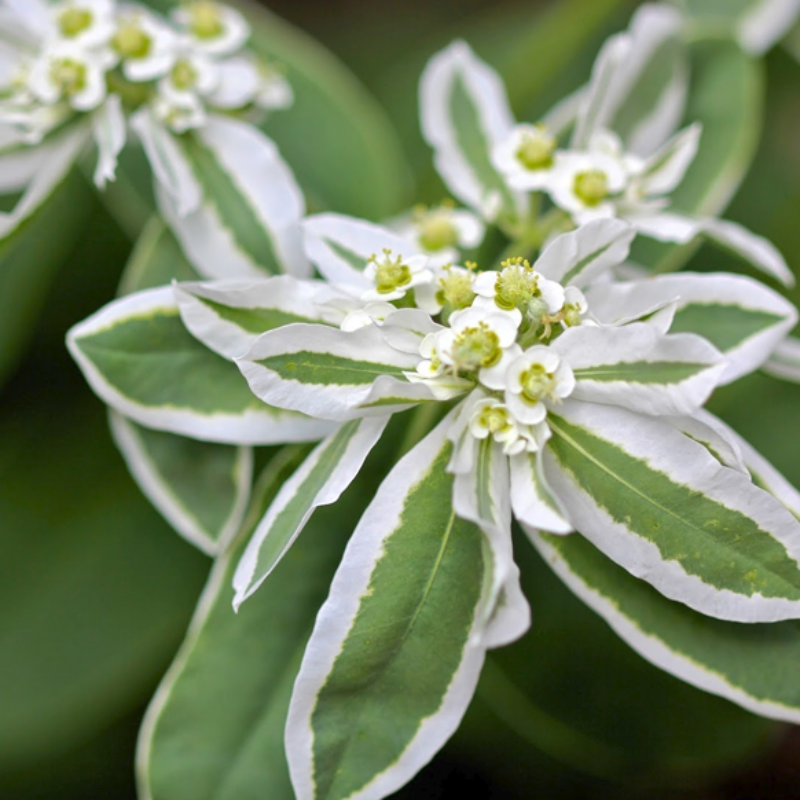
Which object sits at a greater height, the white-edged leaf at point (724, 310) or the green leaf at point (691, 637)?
the white-edged leaf at point (724, 310)

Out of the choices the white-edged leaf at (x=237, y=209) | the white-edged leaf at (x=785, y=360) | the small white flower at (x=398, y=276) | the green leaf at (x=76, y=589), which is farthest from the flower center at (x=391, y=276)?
the green leaf at (x=76, y=589)

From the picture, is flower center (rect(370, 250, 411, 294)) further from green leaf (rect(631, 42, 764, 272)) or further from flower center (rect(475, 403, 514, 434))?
green leaf (rect(631, 42, 764, 272))

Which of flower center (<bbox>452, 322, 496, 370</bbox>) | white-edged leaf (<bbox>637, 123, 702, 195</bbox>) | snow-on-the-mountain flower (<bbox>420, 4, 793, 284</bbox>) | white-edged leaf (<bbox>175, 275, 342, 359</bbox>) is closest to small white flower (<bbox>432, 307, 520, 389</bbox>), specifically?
flower center (<bbox>452, 322, 496, 370</bbox>)

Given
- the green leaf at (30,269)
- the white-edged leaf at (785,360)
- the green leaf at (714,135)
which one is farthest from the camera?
the green leaf at (30,269)

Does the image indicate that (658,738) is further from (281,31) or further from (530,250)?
(281,31)

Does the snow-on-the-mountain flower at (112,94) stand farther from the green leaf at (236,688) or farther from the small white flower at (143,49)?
the green leaf at (236,688)
